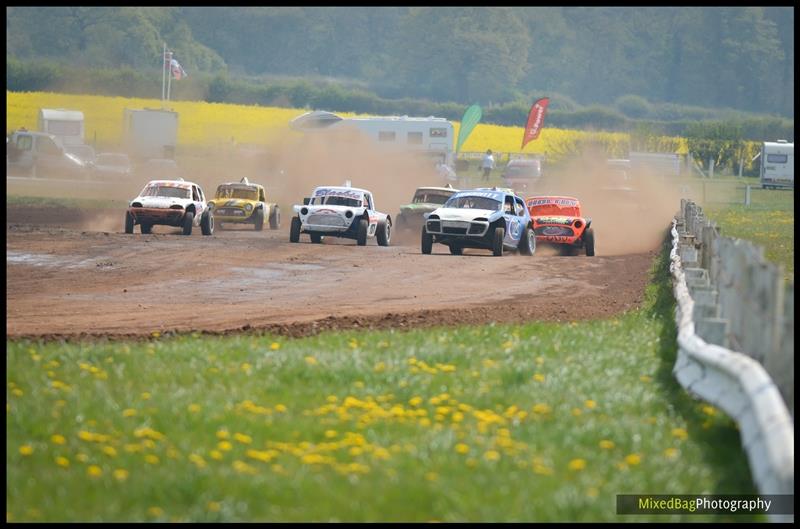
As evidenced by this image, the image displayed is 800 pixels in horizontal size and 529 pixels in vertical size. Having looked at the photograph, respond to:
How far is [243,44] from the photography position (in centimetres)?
13700

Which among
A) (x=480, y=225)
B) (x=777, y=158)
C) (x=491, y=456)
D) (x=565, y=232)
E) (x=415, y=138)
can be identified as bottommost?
(x=491, y=456)

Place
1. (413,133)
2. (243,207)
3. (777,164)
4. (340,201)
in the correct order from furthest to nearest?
(413,133) < (777,164) < (243,207) < (340,201)

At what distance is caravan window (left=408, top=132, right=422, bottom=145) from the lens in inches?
2854

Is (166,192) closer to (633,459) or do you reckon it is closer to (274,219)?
(274,219)

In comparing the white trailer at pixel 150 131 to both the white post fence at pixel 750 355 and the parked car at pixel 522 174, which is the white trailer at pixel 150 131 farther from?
the white post fence at pixel 750 355

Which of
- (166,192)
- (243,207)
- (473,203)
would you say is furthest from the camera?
(243,207)

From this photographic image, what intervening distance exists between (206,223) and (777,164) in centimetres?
4630

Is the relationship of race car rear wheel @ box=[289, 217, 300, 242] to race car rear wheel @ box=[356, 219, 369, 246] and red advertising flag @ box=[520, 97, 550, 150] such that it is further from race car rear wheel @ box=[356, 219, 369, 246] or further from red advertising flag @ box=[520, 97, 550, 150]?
red advertising flag @ box=[520, 97, 550, 150]

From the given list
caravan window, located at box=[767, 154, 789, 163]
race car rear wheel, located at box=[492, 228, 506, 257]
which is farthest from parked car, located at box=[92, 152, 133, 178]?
race car rear wheel, located at box=[492, 228, 506, 257]

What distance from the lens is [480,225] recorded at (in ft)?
90.6

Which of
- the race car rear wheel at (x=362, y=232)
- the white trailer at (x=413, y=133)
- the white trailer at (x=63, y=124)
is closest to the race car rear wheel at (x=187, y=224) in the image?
the race car rear wheel at (x=362, y=232)

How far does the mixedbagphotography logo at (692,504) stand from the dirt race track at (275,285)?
6.84 meters

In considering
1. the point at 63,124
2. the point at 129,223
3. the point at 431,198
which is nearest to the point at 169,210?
the point at 129,223

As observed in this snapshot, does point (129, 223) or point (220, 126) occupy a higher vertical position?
point (220, 126)
